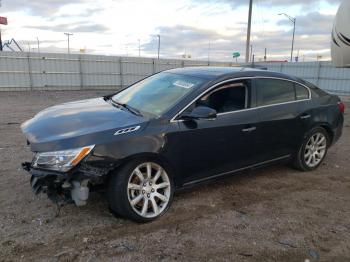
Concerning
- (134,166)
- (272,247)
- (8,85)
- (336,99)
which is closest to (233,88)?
(134,166)

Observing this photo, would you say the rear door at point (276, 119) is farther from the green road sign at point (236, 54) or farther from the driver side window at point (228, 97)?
the green road sign at point (236, 54)

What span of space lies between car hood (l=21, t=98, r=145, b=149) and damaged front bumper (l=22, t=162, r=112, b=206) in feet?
1.00

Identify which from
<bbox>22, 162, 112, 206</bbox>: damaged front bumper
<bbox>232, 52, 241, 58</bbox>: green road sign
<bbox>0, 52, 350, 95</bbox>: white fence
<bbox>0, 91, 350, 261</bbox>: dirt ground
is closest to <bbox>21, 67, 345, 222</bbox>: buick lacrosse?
<bbox>22, 162, 112, 206</bbox>: damaged front bumper

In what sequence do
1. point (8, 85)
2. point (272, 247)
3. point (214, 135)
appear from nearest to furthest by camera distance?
1. point (272, 247)
2. point (214, 135)
3. point (8, 85)

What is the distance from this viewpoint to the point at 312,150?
545 centimetres

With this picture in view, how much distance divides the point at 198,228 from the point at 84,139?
58.5 inches

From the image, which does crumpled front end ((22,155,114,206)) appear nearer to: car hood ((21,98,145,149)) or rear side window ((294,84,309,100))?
car hood ((21,98,145,149))

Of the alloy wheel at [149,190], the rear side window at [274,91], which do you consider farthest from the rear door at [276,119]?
the alloy wheel at [149,190]

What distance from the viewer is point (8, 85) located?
2200 cm

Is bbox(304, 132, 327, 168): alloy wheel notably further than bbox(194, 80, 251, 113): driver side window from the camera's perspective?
Yes

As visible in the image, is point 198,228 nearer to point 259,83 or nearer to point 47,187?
point 47,187

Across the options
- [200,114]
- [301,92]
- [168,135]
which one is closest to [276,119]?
[301,92]

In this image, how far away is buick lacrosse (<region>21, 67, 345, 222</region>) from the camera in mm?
3344

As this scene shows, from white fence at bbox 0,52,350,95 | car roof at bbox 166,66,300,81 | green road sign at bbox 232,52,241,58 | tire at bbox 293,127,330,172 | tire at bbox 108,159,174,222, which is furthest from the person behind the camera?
green road sign at bbox 232,52,241,58
